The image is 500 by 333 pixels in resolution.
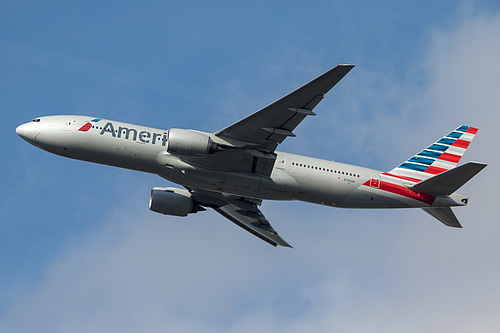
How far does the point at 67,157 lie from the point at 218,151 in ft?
34.5

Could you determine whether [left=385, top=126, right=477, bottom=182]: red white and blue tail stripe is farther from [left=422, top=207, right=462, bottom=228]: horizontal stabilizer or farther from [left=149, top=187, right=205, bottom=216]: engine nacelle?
[left=149, top=187, right=205, bottom=216]: engine nacelle

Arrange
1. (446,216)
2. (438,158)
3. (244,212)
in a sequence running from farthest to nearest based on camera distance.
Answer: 1. (244,212)
2. (438,158)
3. (446,216)

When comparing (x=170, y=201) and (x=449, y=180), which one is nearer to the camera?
(x=449, y=180)

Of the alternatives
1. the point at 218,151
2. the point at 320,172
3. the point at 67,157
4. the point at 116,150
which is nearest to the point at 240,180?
the point at 218,151

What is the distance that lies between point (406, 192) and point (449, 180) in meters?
3.25

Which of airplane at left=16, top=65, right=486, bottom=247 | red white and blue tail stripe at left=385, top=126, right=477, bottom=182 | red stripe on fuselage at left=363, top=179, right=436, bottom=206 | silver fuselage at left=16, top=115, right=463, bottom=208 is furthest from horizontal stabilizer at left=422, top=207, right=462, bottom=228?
red white and blue tail stripe at left=385, top=126, right=477, bottom=182

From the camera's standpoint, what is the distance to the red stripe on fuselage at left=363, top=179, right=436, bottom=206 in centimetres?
4506

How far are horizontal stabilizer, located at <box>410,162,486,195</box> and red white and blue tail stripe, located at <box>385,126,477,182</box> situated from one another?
1.82 meters

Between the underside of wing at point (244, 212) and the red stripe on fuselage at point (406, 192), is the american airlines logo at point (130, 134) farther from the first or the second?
the red stripe on fuselage at point (406, 192)

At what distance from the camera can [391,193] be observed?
45219mm

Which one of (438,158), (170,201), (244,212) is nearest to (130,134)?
(170,201)

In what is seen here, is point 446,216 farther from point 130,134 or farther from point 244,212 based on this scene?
point 130,134

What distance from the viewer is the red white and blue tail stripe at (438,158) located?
47375mm

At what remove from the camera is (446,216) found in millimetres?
45969
